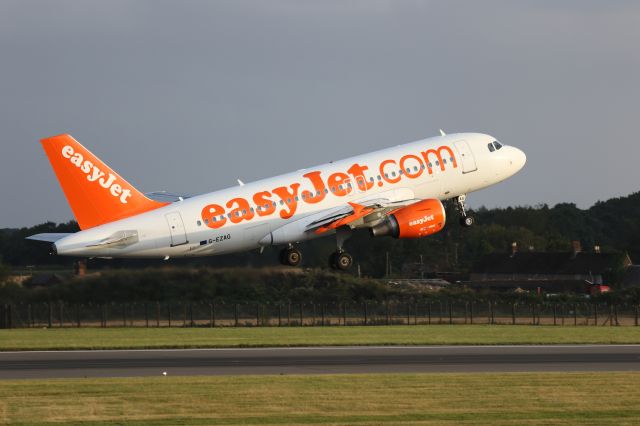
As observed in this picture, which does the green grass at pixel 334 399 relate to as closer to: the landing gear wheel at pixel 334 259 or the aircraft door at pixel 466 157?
the landing gear wheel at pixel 334 259

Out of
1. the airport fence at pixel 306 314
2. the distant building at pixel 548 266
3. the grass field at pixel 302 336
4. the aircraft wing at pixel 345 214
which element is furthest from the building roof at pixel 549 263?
the aircraft wing at pixel 345 214

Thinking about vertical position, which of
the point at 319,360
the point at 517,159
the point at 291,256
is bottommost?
the point at 319,360

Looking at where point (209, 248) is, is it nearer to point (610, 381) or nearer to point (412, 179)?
point (412, 179)

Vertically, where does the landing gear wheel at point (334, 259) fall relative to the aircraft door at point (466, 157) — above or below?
below

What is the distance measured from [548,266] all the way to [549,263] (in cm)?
49

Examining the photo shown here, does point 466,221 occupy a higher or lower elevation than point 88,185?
lower

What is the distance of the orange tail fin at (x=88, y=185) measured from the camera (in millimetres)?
56969

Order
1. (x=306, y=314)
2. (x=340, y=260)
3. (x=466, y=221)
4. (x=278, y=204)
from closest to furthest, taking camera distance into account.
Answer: (x=278, y=204)
(x=340, y=260)
(x=466, y=221)
(x=306, y=314)

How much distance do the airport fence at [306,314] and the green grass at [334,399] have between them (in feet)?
76.7

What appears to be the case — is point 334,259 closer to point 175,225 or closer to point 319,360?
point 319,360

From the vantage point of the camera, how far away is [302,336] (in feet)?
233

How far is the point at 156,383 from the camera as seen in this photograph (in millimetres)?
47781

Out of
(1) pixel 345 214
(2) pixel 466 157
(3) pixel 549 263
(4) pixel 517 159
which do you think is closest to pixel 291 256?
(1) pixel 345 214

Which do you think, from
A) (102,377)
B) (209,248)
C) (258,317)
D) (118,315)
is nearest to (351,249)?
(258,317)
